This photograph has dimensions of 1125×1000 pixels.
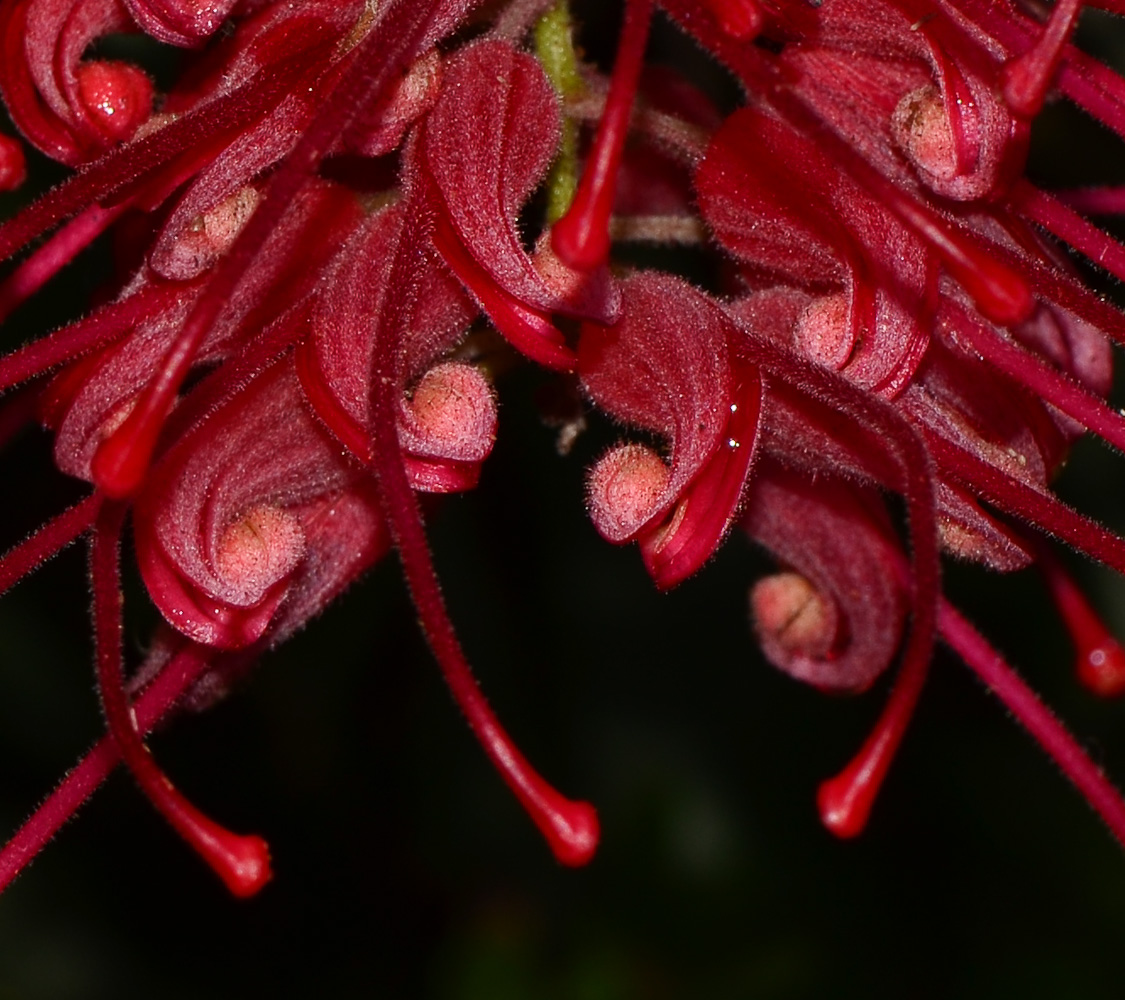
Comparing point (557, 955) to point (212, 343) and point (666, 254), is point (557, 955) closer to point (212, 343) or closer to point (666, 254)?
point (666, 254)

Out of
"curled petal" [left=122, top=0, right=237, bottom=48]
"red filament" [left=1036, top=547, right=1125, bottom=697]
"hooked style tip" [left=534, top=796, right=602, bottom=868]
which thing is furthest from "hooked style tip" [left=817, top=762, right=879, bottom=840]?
"curled petal" [left=122, top=0, right=237, bottom=48]

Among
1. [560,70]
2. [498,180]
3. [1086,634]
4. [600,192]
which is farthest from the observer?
[1086,634]

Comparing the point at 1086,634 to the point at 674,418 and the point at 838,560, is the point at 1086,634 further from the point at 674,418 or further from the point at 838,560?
the point at 674,418

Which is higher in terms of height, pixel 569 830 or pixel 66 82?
pixel 66 82

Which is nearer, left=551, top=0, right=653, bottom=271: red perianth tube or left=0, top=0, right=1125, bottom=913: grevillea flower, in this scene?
left=551, top=0, right=653, bottom=271: red perianth tube

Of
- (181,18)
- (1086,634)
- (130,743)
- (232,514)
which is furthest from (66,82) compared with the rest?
(1086,634)

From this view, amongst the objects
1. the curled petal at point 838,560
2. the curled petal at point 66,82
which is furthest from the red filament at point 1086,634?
the curled petal at point 66,82

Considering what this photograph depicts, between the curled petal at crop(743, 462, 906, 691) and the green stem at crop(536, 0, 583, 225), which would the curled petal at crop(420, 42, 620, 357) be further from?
the curled petal at crop(743, 462, 906, 691)

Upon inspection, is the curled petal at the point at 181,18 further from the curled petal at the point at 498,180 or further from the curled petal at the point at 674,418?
the curled petal at the point at 674,418

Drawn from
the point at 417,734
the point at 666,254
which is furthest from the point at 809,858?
the point at 666,254
